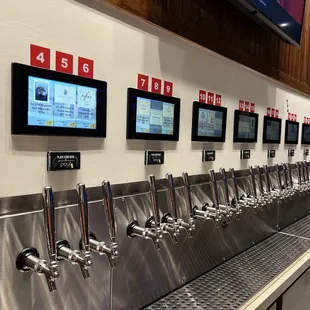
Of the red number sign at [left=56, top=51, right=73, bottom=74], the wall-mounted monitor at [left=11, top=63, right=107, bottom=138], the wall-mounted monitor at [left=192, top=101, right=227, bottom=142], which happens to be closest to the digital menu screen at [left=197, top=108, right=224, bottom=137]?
the wall-mounted monitor at [left=192, top=101, right=227, bottom=142]

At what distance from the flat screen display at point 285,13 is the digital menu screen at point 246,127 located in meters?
0.44

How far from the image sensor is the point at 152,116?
1.15 meters

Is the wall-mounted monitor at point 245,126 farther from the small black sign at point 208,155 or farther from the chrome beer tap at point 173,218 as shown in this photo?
the chrome beer tap at point 173,218

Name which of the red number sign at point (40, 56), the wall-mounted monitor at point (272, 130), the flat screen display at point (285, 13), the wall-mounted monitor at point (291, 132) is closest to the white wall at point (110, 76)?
the red number sign at point (40, 56)

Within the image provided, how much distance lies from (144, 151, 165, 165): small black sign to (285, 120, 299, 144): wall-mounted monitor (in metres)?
1.28

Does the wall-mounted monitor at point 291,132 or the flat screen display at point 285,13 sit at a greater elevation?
the flat screen display at point 285,13

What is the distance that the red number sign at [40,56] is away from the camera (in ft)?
2.67

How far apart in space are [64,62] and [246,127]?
3.58 ft

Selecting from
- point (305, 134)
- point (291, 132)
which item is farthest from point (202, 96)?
point (305, 134)

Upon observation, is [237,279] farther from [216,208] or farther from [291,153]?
[291,153]

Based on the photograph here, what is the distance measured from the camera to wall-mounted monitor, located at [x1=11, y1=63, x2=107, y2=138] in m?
0.78

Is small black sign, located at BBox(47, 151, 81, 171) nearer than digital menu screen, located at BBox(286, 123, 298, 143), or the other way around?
small black sign, located at BBox(47, 151, 81, 171)

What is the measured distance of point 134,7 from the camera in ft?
3.48

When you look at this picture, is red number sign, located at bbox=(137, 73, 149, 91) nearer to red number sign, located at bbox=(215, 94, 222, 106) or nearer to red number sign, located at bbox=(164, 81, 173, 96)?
red number sign, located at bbox=(164, 81, 173, 96)
